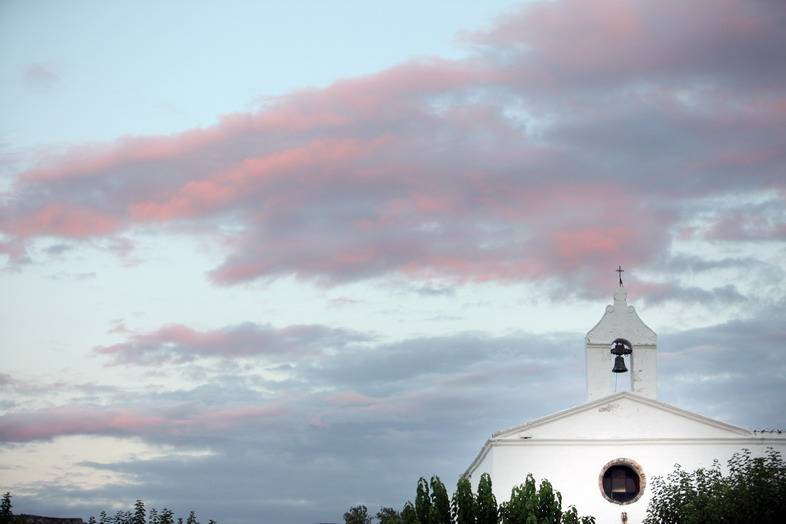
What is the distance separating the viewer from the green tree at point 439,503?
1377 inches

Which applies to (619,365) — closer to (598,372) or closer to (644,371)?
(598,372)

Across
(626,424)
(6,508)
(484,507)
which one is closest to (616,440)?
(626,424)

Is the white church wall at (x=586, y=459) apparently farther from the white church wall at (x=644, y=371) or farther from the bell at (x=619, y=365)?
the bell at (x=619, y=365)

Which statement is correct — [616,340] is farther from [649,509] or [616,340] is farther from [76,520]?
[76,520]

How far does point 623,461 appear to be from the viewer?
4141 centimetres

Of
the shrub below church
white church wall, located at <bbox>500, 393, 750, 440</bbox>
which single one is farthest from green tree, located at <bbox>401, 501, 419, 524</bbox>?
white church wall, located at <bbox>500, 393, 750, 440</bbox>

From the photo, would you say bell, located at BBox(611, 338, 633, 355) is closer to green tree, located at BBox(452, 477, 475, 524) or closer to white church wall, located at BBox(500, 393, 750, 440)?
white church wall, located at BBox(500, 393, 750, 440)

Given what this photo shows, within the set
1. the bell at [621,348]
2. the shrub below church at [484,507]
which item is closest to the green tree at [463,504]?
the shrub below church at [484,507]

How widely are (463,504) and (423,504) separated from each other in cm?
124

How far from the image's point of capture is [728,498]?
1310 inches

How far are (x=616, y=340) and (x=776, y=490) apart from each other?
364 inches

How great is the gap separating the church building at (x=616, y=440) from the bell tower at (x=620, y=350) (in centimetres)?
3

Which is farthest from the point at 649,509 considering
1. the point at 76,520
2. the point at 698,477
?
the point at 76,520

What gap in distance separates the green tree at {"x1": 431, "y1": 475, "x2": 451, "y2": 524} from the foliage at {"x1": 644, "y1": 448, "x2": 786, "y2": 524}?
6.46 metres
